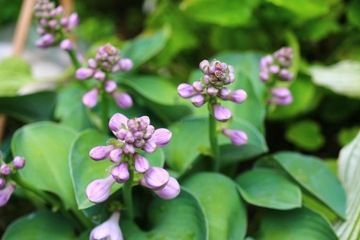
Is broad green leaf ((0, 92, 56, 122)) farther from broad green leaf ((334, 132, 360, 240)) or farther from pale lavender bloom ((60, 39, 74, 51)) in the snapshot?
broad green leaf ((334, 132, 360, 240))

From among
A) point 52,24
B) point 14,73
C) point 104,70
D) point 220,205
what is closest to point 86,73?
point 104,70

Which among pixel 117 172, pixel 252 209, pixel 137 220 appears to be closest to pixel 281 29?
pixel 252 209

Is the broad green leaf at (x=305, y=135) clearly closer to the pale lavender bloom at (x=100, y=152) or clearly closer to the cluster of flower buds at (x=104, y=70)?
the cluster of flower buds at (x=104, y=70)

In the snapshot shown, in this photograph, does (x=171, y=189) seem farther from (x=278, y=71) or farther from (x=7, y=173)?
(x=278, y=71)

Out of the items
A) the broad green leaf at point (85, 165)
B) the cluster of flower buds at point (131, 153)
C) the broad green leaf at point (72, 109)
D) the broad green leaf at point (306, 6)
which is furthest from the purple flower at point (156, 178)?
the broad green leaf at point (306, 6)

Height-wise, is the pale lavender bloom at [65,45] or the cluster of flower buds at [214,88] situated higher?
the cluster of flower buds at [214,88]
